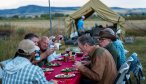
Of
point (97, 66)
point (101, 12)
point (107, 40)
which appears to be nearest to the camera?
point (97, 66)

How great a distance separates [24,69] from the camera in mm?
4031

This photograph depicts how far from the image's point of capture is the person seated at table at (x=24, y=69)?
4.03m

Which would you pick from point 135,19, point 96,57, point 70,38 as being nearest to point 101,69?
point 96,57

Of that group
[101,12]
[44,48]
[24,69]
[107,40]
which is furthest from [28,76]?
Answer: [101,12]

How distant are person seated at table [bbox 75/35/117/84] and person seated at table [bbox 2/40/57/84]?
108 cm

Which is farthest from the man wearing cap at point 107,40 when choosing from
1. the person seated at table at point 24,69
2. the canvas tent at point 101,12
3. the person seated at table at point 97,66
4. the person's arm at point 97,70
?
the canvas tent at point 101,12

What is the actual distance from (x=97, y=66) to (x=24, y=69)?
1.29 meters

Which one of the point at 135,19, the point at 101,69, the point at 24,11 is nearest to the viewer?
the point at 101,69

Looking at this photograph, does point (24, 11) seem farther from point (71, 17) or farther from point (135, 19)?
point (135, 19)

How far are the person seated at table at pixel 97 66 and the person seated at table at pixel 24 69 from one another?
1085mm

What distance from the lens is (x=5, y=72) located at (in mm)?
4188

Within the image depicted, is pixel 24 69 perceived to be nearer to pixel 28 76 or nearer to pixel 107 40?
pixel 28 76

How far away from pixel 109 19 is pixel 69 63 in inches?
522

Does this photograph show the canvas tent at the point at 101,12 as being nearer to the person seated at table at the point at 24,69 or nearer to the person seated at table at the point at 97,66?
the person seated at table at the point at 97,66
